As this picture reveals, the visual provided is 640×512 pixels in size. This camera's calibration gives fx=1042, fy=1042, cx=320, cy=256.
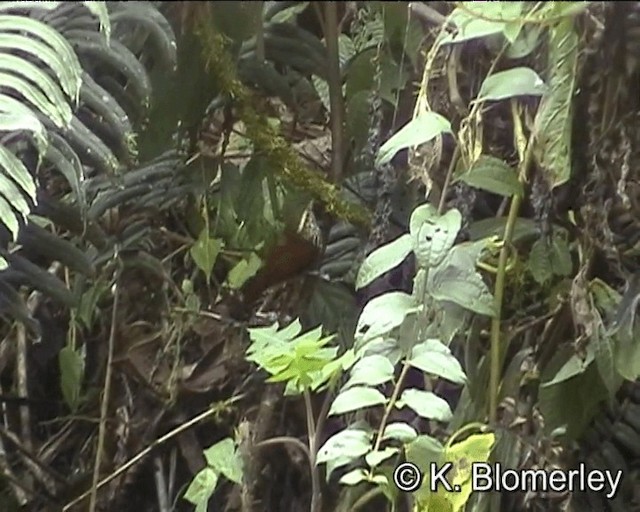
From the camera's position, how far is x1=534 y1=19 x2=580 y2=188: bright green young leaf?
2.30 ft

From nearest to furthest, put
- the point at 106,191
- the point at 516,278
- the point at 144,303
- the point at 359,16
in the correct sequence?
the point at 359,16 → the point at 516,278 → the point at 106,191 → the point at 144,303

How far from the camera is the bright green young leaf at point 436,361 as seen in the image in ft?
2.42

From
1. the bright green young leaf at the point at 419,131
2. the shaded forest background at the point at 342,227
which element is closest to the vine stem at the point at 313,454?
the shaded forest background at the point at 342,227

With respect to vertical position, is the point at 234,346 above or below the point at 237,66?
below

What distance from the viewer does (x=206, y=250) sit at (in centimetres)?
102

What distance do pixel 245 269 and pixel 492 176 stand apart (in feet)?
1.00

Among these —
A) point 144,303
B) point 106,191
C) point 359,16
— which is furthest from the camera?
point 144,303

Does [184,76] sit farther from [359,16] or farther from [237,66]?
[359,16]

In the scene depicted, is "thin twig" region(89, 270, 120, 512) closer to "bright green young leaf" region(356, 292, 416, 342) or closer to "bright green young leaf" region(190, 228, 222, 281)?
"bright green young leaf" region(190, 228, 222, 281)

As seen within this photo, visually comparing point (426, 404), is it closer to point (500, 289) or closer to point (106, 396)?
point (500, 289)

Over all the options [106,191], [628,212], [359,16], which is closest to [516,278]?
[628,212]

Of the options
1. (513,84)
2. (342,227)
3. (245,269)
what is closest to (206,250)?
(245,269)

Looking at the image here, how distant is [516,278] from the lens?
84cm

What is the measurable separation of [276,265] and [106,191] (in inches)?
6.8
